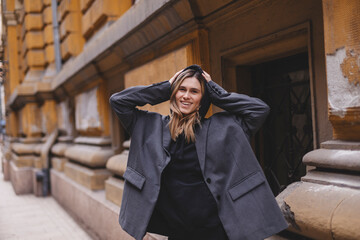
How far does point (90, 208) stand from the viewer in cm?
600

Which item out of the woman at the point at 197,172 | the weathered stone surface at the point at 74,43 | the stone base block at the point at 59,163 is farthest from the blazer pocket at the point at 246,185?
the stone base block at the point at 59,163

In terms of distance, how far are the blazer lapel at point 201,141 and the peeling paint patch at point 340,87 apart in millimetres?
764

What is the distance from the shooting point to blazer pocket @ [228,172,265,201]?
2.11 m

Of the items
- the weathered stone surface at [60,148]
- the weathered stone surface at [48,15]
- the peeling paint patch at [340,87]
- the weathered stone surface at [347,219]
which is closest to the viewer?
the weathered stone surface at [347,219]

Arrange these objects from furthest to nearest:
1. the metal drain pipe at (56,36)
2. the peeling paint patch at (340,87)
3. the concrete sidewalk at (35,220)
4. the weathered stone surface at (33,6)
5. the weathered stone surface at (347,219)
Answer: the weathered stone surface at (33,6)
the metal drain pipe at (56,36)
the concrete sidewalk at (35,220)
the peeling paint patch at (340,87)
the weathered stone surface at (347,219)

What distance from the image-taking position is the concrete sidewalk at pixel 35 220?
6317 millimetres

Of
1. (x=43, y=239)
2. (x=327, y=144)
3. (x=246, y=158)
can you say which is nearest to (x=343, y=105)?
(x=327, y=144)

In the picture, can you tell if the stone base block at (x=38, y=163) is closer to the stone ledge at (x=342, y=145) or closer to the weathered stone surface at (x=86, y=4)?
the weathered stone surface at (x=86, y=4)

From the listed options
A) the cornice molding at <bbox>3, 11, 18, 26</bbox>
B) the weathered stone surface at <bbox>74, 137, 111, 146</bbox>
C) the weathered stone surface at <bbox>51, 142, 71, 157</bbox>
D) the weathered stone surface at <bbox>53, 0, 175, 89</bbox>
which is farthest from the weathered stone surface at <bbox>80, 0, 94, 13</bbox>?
the cornice molding at <bbox>3, 11, 18, 26</bbox>

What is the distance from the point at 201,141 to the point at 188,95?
0.27 m

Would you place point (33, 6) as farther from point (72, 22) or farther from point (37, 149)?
point (37, 149)

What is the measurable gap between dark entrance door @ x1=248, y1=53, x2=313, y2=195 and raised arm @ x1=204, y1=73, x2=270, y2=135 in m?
1.05

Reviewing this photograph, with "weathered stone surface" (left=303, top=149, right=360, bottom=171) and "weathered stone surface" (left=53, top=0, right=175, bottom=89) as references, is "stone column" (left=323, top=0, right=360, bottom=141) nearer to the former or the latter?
"weathered stone surface" (left=303, top=149, right=360, bottom=171)

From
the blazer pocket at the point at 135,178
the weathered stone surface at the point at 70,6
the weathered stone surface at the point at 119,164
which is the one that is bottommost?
the weathered stone surface at the point at 119,164
